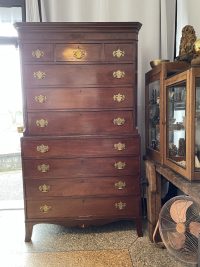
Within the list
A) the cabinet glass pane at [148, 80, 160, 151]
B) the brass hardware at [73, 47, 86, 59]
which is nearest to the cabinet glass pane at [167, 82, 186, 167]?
the cabinet glass pane at [148, 80, 160, 151]

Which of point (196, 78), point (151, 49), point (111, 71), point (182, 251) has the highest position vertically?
point (151, 49)

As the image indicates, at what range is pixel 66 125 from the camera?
2.06 meters

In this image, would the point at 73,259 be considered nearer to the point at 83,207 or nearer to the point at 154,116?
the point at 83,207

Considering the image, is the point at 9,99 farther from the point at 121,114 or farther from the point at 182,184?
the point at 182,184

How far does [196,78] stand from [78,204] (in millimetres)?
1343

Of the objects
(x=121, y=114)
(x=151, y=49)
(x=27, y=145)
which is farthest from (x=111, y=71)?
(x=27, y=145)

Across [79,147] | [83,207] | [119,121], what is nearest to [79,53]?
[119,121]

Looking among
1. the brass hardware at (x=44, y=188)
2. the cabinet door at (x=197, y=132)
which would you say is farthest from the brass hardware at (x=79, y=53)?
the brass hardware at (x=44, y=188)

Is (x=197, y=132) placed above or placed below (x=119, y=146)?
above

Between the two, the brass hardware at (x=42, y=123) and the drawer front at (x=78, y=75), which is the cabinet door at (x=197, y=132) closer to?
the drawer front at (x=78, y=75)

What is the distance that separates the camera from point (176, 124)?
175cm

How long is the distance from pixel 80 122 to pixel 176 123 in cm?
75

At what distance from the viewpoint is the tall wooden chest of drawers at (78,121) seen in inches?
78.5

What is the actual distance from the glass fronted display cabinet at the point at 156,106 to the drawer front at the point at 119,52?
0.77 feet
